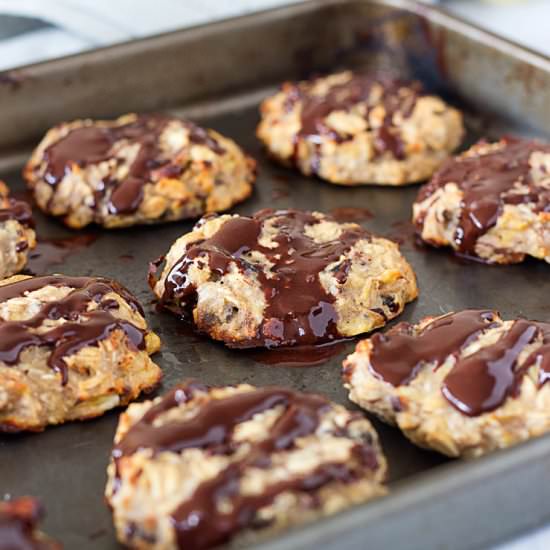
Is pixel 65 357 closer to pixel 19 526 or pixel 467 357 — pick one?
pixel 19 526

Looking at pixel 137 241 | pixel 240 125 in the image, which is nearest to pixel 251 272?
pixel 137 241

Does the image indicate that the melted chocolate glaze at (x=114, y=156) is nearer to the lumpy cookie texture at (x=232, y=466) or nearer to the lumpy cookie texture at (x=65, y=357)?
the lumpy cookie texture at (x=65, y=357)

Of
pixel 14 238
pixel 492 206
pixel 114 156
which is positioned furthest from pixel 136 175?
pixel 492 206

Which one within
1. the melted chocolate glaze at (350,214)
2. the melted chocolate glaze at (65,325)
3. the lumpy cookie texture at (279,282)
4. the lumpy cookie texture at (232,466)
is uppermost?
the lumpy cookie texture at (232,466)

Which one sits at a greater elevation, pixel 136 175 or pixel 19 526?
pixel 19 526

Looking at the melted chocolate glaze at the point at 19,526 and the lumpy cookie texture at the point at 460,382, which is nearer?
the melted chocolate glaze at the point at 19,526

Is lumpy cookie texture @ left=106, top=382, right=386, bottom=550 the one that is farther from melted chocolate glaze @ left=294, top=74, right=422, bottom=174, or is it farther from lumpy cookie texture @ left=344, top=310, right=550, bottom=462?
melted chocolate glaze @ left=294, top=74, right=422, bottom=174

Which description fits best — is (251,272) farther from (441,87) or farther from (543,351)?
(441,87)

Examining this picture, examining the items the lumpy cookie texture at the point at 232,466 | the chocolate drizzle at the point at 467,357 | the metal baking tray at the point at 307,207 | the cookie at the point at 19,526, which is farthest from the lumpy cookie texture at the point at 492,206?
the cookie at the point at 19,526
